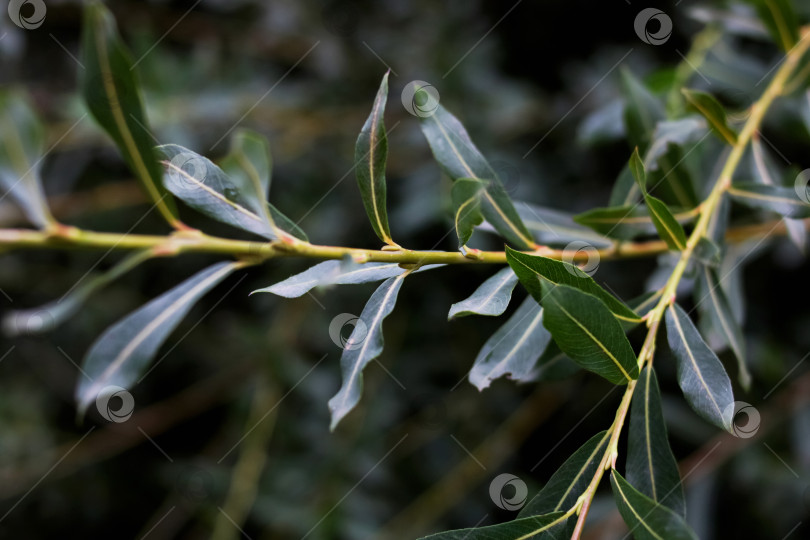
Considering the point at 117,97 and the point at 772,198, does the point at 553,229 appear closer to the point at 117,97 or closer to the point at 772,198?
the point at 772,198

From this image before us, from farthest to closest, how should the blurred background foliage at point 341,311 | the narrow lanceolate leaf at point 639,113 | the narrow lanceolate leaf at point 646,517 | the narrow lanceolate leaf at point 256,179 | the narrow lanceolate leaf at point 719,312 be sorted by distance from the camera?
the blurred background foliage at point 341,311 < the narrow lanceolate leaf at point 639,113 < the narrow lanceolate leaf at point 719,312 < the narrow lanceolate leaf at point 256,179 < the narrow lanceolate leaf at point 646,517

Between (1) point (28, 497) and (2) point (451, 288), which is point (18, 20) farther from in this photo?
(1) point (28, 497)

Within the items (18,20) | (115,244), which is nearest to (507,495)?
(115,244)

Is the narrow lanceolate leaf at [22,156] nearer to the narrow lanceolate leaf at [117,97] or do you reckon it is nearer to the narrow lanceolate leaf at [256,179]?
the narrow lanceolate leaf at [117,97]

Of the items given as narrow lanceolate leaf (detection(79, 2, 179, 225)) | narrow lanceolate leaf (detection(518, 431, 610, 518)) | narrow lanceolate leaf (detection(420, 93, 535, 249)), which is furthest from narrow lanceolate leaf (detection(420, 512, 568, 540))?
narrow lanceolate leaf (detection(79, 2, 179, 225))

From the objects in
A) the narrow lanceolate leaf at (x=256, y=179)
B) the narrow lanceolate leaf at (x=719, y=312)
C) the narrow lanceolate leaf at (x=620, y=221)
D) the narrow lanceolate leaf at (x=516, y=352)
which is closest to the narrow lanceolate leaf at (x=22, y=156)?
the narrow lanceolate leaf at (x=256, y=179)

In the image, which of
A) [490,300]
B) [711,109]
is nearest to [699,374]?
[490,300]

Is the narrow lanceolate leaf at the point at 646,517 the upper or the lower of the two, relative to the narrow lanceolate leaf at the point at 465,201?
lower
